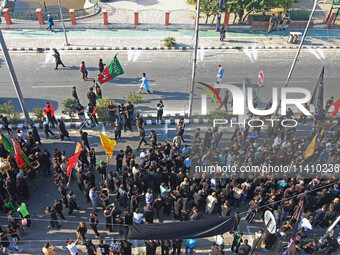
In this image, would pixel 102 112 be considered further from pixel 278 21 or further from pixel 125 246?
pixel 278 21

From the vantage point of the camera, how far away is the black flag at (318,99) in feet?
45.6

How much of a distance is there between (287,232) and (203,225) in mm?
3671

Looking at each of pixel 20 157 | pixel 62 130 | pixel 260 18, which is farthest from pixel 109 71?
pixel 260 18

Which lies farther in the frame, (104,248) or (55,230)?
(55,230)

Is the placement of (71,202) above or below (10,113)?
below

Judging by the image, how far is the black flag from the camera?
13.9 m

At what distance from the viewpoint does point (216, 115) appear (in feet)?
50.8

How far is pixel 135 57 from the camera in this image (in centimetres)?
2194

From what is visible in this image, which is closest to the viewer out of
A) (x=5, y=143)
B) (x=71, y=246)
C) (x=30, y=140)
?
(x=71, y=246)

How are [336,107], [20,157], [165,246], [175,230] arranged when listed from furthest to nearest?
[336,107], [20,157], [165,246], [175,230]

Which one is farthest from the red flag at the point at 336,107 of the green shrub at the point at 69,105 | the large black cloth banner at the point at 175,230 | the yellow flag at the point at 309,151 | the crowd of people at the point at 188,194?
the green shrub at the point at 69,105

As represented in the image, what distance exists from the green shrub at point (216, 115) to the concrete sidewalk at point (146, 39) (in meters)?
9.07

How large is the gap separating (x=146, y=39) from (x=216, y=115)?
11.5 metres

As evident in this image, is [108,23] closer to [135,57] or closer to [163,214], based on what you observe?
[135,57]
